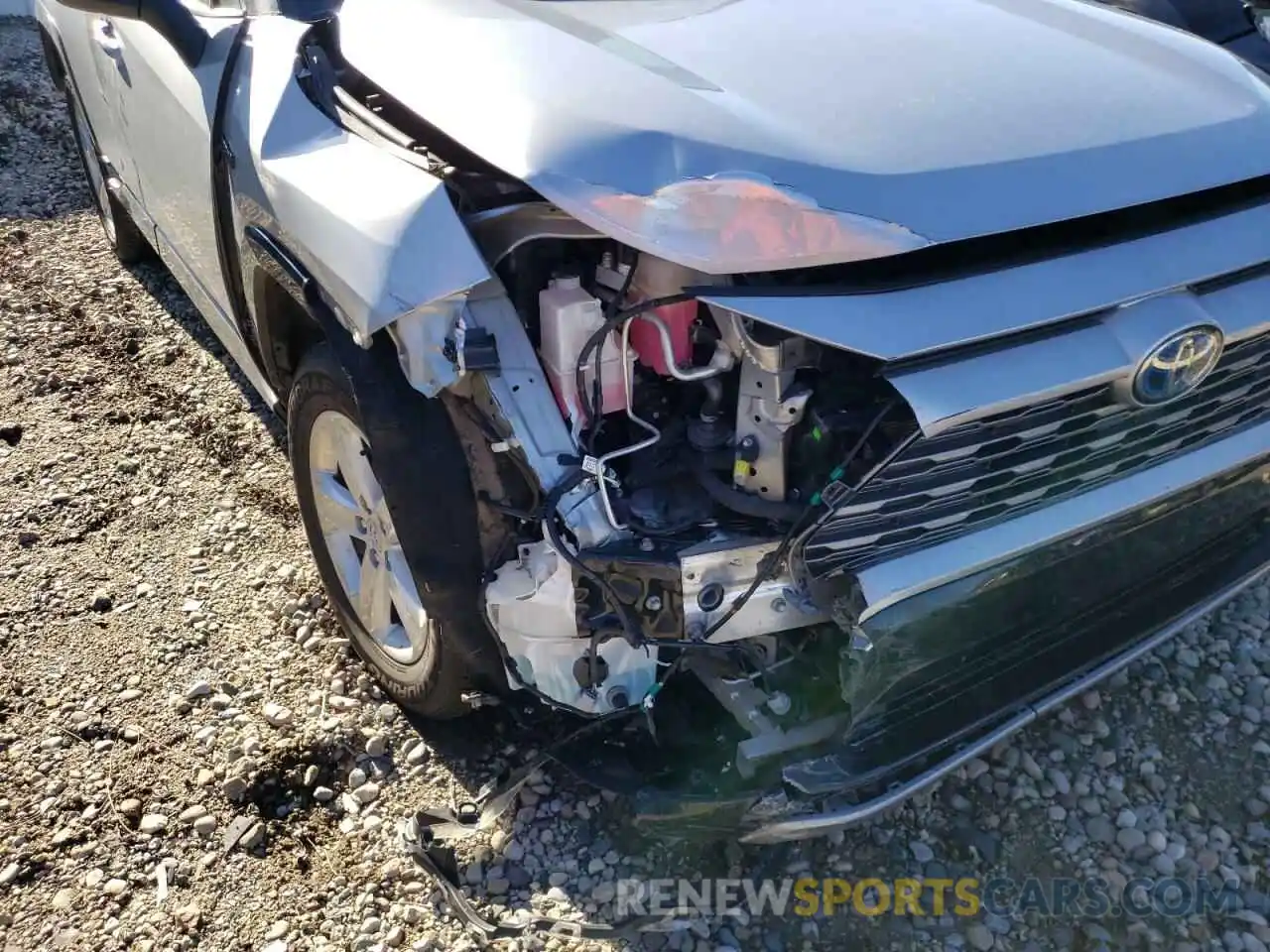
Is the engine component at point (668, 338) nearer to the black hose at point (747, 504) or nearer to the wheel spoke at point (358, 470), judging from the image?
the black hose at point (747, 504)

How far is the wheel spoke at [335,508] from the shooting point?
2635mm

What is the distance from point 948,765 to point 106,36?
3.23m

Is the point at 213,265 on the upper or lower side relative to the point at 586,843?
upper

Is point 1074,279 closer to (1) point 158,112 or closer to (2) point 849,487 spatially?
(2) point 849,487

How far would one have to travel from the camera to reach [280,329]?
2674 millimetres

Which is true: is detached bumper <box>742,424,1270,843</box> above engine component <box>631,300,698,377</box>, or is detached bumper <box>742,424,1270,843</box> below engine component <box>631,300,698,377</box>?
below

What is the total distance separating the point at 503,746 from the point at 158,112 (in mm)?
2022

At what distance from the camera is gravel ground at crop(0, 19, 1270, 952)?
2.23m

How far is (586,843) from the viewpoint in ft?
7.72

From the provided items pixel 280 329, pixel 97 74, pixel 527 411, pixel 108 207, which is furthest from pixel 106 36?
pixel 527 411

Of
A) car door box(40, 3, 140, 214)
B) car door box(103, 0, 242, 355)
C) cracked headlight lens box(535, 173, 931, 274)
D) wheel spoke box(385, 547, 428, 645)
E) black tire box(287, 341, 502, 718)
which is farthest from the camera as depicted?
car door box(40, 3, 140, 214)


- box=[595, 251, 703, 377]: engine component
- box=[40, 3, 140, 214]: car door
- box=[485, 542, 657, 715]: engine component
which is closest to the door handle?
box=[40, 3, 140, 214]: car door

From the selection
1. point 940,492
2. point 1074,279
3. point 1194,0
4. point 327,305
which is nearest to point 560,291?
point 327,305

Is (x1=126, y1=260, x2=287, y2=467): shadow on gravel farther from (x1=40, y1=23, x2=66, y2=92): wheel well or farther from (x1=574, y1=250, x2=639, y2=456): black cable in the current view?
(x1=574, y1=250, x2=639, y2=456): black cable
